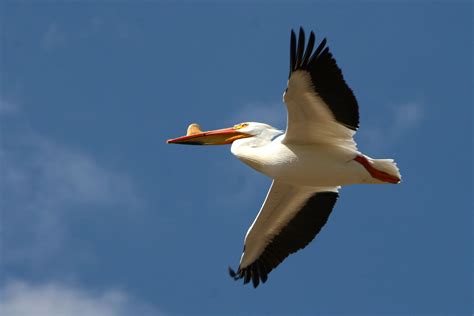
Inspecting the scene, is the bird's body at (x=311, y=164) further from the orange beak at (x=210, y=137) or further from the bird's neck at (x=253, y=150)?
the orange beak at (x=210, y=137)

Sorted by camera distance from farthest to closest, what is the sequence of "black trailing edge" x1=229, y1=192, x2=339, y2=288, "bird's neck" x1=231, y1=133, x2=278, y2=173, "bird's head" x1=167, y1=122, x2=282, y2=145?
1. "black trailing edge" x1=229, y1=192, x2=339, y2=288
2. "bird's head" x1=167, y1=122, x2=282, y2=145
3. "bird's neck" x1=231, y1=133, x2=278, y2=173

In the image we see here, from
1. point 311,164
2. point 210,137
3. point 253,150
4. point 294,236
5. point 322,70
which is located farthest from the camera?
point 210,137

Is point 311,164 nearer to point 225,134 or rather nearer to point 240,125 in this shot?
point 240,125

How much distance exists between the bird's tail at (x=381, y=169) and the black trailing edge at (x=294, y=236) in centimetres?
110

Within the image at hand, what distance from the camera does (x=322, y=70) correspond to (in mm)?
11547

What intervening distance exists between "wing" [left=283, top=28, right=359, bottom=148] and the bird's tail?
0.25 m

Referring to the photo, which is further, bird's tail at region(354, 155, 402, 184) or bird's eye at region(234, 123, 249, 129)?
bird's eye at region(234, 123, 249, 129)

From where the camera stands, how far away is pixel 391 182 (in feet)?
40.5

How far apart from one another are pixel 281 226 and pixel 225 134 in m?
1.41

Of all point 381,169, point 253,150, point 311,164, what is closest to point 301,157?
point 311,164

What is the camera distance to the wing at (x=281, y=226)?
13367 millimetres

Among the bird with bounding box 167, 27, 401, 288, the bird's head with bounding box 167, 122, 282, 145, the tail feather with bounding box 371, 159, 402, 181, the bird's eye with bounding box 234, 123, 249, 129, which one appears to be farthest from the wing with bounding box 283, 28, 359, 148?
the bird's eye with bounding box 234, 123, 249, 129

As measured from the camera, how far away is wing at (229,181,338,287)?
43.9 feet

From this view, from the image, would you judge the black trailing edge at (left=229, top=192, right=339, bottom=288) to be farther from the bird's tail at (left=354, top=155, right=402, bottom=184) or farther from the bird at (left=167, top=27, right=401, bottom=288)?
the bird's tail at (left=354, top=155, right=402, bottom=184)
